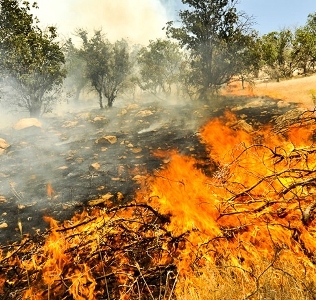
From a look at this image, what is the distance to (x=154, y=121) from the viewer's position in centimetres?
1619

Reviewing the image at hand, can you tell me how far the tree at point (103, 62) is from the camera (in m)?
23.2

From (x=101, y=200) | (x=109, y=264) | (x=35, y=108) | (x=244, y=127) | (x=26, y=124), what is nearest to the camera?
(x=109, y=264)

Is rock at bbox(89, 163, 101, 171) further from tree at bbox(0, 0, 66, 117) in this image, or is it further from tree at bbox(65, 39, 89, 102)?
tree at bbox(65, 39, 89, 102)

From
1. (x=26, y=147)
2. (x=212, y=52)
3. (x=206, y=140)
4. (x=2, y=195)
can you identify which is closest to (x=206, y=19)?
(x=212, y=52)

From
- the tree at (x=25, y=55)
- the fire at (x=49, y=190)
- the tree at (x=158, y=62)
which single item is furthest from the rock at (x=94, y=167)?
the tree at (x=158, y=62)

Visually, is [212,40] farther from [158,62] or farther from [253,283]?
[253,283]

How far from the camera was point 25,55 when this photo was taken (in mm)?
16250

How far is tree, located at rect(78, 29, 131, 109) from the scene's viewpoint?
23.2 metres

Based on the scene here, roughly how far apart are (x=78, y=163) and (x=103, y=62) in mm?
17100

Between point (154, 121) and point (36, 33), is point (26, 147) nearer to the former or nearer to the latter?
point (154, 121)

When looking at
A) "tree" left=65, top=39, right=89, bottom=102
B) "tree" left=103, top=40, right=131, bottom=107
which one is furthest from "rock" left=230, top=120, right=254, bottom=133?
"tree" left=65, top=39, right=89, bottom=102

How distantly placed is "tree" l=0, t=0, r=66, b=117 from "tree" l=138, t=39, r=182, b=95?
10009 millimetres

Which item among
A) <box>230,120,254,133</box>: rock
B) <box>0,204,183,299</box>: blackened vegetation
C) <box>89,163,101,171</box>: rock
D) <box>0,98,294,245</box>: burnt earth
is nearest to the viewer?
<box>0,204,183,299</box>: blackened vegetation

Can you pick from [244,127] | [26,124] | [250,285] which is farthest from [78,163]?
[26,124]
